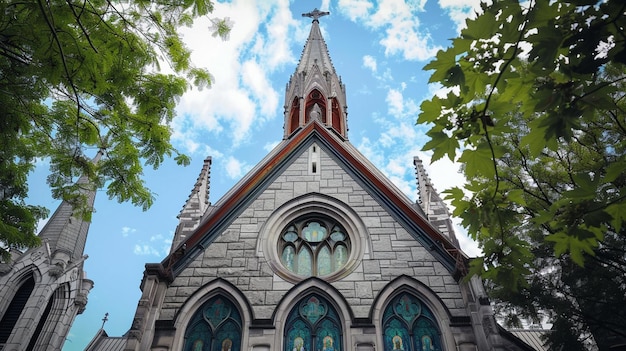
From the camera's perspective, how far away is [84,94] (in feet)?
21.9

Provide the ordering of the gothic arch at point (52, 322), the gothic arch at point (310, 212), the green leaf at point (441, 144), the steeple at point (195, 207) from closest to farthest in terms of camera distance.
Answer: the green leaf at point (441, 144) → the gothic arch at point (310, 212) → the steeple at point (195, 207) → the gothic arch at point (52, 322)

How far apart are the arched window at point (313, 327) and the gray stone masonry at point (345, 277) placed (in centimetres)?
45

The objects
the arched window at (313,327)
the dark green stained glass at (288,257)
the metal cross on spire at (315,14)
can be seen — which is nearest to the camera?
the arched window at (313,327)

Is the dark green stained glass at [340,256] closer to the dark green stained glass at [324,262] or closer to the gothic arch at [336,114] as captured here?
the dark green stained glass at [324,262]

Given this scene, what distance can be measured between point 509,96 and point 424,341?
599 cm

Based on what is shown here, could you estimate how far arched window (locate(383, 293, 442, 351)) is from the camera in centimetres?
775

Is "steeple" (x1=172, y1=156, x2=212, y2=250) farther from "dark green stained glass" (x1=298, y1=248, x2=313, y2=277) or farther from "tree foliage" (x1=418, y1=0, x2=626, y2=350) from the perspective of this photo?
"tree foliage" (x1=418, y1=0, x2=626, y2=350)

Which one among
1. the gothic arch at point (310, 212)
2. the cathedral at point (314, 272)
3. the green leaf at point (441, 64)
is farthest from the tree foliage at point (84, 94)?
the green leaf at point (441, 64)

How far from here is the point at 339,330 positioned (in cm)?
801

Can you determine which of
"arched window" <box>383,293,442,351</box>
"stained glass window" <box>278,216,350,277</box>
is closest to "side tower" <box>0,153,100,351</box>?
"stained glass window" <box>278,216,350,277</box>

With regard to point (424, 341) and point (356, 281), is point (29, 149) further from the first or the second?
point (424, 341)

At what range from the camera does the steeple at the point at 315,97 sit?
1900cm

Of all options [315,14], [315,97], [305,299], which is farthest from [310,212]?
[315,14]

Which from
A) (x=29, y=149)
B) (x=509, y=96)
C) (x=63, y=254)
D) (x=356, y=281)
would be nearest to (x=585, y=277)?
→ (x=356, y=281)
